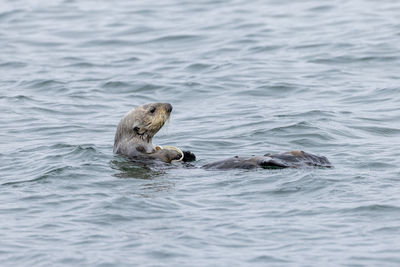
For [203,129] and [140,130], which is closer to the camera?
[140,130]

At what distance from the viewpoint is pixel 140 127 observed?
959 centimetres

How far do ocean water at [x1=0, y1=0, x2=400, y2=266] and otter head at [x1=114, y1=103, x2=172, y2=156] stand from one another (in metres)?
0.24

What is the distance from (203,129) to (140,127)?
6.54ft

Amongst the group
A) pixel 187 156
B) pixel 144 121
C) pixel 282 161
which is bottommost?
pixel 187 156

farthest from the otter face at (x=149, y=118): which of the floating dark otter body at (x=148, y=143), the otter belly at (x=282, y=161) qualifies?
the otter belly at (x=282, y=161)

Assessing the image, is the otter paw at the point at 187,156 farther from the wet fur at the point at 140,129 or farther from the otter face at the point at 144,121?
the otter face at the point at 144,121

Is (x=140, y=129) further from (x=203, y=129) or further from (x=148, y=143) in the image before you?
(x=203, y=129)

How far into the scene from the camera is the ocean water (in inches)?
268

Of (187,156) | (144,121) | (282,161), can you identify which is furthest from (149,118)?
(282,161)

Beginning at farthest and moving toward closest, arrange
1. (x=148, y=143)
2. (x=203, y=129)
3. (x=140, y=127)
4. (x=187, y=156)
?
(x=203, y=129) < (x=148, y=143) < (x=140, y=127) < (x=187, y=156)

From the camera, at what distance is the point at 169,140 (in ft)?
36.1

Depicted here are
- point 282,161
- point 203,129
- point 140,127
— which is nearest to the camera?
point 282,161

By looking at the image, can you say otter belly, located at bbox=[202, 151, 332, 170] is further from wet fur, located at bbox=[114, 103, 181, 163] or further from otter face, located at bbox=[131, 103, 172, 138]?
otter face, located at bbox=[131, 103, 172, 138]

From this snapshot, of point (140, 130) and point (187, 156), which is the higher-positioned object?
point (140, 130)
